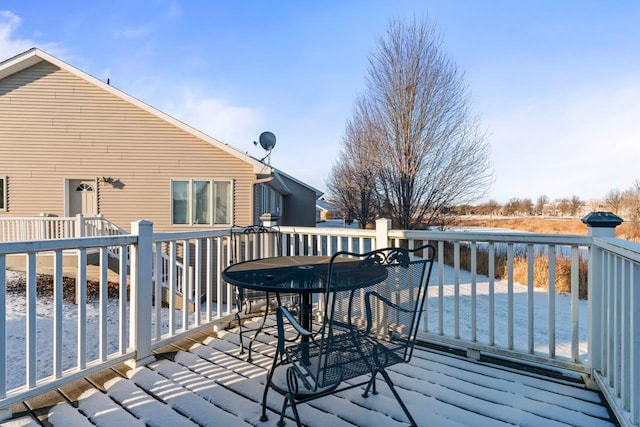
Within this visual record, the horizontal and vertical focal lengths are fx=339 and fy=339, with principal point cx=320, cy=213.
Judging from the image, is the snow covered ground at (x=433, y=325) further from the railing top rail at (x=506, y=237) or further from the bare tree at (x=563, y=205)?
the bare tree at (x=563, y=205)

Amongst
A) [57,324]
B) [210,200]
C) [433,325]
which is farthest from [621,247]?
[210,200]

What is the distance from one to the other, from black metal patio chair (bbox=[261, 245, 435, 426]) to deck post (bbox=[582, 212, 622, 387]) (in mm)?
1355

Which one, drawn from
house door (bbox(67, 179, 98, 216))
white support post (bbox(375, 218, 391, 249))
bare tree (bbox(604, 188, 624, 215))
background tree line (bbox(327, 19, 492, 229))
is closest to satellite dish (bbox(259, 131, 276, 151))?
background tree line (bbox(327, 19, 492, 229))

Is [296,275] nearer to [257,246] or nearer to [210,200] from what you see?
[257,246]

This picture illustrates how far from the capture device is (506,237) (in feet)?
8.30

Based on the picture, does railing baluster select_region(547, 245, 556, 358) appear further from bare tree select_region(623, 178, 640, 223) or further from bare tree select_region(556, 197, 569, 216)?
bare tree select_region(556, 197, 569, 216)

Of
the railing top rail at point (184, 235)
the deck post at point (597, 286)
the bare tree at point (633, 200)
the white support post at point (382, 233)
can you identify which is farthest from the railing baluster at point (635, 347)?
the bare tree at point (633, 200)

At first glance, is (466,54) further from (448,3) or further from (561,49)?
(561,49)

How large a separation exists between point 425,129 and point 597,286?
7.77m

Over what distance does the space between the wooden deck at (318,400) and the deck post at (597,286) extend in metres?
Result: 0.24

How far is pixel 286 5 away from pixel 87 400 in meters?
7.11

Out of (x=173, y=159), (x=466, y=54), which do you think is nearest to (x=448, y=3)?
(x=466, y=54)

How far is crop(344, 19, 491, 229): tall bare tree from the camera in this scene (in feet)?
30.6

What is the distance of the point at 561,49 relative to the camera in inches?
266
